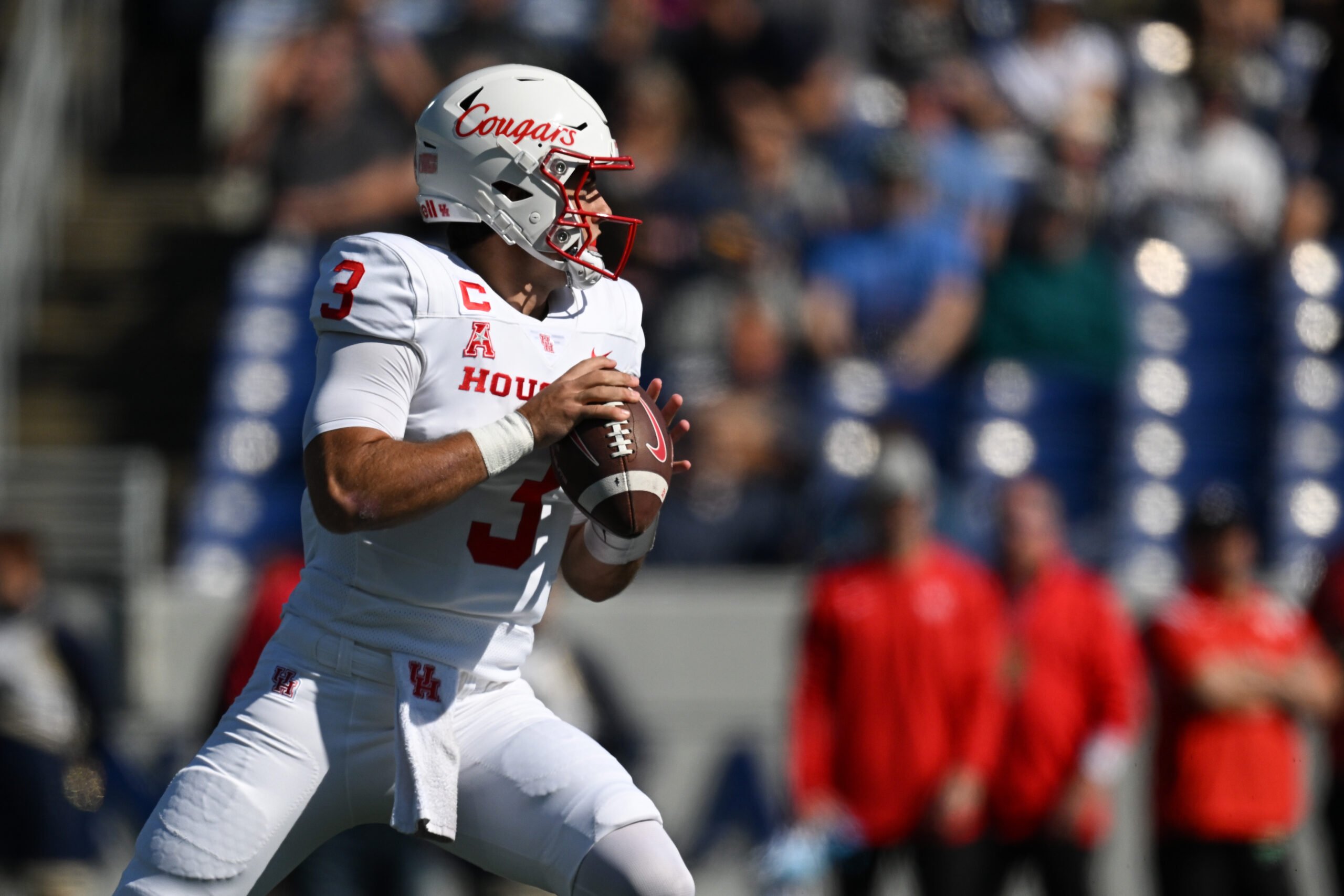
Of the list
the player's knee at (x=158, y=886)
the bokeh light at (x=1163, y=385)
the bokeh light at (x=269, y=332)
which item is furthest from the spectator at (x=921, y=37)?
the player's knee at (x=158, y=886)

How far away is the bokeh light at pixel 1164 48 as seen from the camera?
10453mm

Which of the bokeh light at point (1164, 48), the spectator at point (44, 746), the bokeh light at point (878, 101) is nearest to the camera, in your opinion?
the spectator at point (44, 746)

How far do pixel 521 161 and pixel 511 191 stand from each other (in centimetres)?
7

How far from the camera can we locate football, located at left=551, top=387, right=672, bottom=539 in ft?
11.2

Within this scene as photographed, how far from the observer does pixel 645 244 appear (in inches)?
348

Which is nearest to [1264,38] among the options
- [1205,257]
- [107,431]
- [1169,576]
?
[1205,257]

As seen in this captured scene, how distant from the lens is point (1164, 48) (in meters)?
10.6

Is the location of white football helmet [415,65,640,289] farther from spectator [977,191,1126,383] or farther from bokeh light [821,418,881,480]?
spectator [977,191,1126,383]

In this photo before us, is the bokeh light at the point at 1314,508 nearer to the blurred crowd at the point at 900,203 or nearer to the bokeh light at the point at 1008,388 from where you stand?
the blurred crowd at the point at 900,203

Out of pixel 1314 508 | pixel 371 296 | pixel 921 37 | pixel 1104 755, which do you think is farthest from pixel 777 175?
pixel 371 296

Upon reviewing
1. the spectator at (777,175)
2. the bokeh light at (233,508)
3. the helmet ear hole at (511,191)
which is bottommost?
the bokeh light at (233,508)

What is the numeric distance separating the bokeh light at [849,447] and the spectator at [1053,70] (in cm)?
234

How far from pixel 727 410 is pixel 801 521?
0.57 meters

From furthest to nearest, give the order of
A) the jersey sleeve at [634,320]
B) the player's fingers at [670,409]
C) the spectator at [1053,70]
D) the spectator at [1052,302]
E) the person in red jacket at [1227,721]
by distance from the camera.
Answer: the spectator at [1053,70]
the spectator at [1052,302]
the person in red jacket at [1227,721]
the jersey sleeve at [634,320]
the player's fingers at [670,409]
